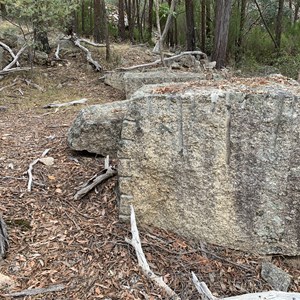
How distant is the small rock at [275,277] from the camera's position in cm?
268

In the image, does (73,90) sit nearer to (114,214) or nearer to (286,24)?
(114,214)

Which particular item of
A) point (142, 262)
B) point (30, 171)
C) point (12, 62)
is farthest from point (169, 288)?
point (12, 62)

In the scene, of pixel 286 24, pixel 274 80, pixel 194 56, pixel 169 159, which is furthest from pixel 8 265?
pixel 286 24

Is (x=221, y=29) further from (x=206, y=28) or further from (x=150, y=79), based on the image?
(x=206, y=28)

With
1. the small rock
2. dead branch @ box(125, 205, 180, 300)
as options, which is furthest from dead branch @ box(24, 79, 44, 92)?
the small rock

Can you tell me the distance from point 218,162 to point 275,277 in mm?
878

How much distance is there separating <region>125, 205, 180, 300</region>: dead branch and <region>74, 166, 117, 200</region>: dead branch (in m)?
0.57

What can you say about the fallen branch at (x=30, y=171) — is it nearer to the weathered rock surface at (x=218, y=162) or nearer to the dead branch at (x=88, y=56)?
the weathered rock surface at (x=218, y=162)

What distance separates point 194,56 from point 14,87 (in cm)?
482

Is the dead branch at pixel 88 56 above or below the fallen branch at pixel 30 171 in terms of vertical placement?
above

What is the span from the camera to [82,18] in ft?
46.4

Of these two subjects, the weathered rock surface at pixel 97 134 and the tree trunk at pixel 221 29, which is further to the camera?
the tree trunk at pixel 221 29

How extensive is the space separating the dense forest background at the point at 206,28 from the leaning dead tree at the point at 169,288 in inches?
251

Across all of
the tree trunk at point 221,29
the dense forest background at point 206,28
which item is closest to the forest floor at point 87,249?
the dense forest background at point 206,28
